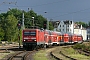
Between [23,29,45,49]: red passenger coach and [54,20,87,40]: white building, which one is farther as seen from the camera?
[54,20,87,40]: white building

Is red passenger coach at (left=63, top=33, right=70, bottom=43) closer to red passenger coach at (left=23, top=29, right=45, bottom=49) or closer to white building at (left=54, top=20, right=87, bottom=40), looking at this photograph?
red passenger coach at (left=23, top=29, right=45, bottom=49)

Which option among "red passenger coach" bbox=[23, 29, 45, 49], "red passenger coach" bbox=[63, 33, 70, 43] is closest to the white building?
"red passenger coach" bbox=[63, 33, 70, 43]

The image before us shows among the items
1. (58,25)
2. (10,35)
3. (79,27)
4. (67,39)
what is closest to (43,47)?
(67,39)

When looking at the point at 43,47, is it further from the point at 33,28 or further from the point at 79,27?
the point at 79,27

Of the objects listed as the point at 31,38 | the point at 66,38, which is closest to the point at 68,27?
the point at 66,38

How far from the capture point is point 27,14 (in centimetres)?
15250

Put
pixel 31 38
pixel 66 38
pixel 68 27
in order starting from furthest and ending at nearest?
pixel 68 27 < pixel 66 38 < pixel 31 38

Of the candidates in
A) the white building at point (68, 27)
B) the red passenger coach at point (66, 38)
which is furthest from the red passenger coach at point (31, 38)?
the white building at point (68, 27)

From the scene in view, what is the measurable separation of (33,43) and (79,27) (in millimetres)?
160320

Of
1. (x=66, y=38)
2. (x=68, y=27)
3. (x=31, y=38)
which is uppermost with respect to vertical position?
(x=68, y=27)

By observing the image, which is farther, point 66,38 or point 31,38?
point 66,38

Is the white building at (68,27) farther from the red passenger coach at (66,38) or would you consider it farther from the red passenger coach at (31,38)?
the red passenger coach at (31,38)

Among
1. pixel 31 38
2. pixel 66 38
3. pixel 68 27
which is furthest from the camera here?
pixel 68 27

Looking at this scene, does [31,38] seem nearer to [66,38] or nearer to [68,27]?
[66,38]
